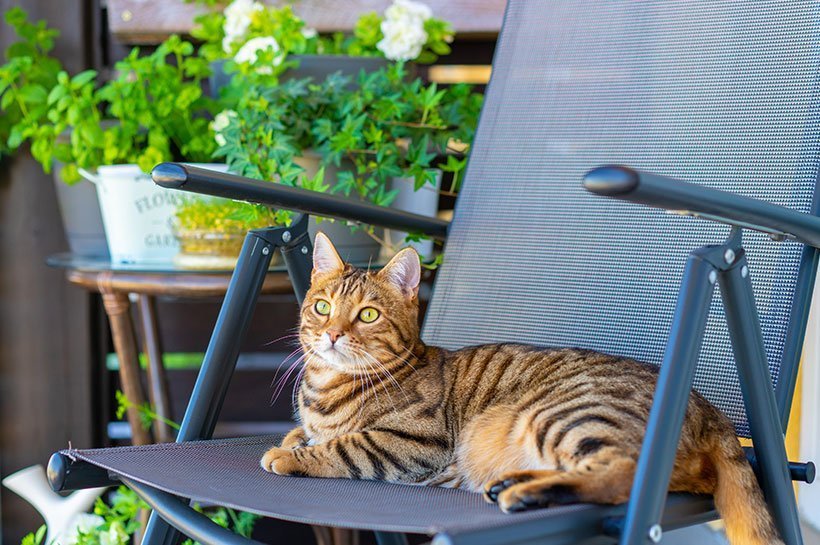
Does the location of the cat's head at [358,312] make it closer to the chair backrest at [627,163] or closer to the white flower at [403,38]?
the chair backrest at [627,163]

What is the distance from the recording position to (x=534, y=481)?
98 centimetres

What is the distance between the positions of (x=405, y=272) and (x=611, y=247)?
0.33m

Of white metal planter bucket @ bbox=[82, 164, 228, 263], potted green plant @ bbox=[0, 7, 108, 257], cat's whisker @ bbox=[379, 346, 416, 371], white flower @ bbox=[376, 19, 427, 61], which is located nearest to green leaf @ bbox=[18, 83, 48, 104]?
potted green plant @ bbox=[0, 7, 108, 257]

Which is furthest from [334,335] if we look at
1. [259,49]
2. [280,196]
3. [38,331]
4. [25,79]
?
[38,331]

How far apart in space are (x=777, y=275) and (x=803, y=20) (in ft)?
1.27

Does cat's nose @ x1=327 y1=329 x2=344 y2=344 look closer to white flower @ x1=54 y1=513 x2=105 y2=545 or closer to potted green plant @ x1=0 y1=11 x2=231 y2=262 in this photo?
potted green plant @ x1=0 y1=11 x2=231 y2=262

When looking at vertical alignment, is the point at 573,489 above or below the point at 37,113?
below

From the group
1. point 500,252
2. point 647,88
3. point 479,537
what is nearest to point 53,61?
point 500,252

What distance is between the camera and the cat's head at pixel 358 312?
4.38ft

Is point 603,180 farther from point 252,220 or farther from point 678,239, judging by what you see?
point 252,220

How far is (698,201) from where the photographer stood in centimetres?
90

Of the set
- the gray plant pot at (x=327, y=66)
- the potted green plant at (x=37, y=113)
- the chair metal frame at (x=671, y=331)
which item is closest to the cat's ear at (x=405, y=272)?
the chair metal frame at (x=671, y=331)

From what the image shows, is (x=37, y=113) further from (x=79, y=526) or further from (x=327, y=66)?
(x=79, y=526)

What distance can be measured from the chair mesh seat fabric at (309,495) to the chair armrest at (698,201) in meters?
0.30
